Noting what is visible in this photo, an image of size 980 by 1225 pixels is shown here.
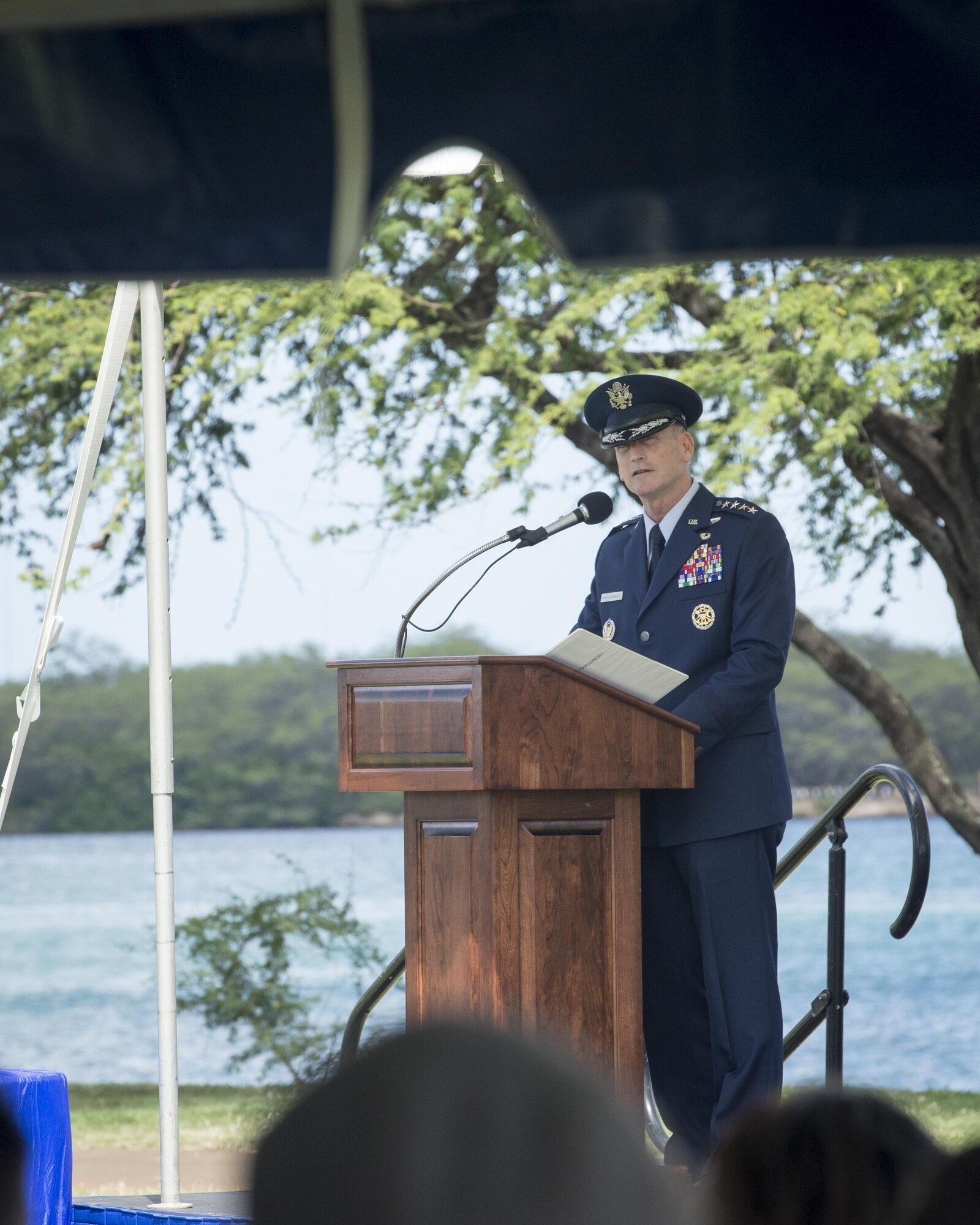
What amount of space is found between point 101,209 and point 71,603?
331 inches

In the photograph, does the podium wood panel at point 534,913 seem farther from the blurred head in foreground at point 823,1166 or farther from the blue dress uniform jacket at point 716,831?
the blurred head in foreground at point 823,1166

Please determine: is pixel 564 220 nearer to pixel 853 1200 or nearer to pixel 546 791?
pixel 853 1200

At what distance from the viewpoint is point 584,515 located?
357 centimetres

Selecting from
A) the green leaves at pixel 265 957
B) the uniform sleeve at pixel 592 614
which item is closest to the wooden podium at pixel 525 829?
the uniform sleeve at pixel 592 614

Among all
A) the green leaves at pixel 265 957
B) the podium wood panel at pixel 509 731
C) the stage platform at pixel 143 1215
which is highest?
the podium wood panel at pixel 509 731

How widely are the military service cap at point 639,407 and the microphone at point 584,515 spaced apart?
15cm

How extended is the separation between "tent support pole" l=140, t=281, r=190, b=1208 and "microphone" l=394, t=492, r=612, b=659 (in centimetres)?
60

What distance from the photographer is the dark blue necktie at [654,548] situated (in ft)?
12.3

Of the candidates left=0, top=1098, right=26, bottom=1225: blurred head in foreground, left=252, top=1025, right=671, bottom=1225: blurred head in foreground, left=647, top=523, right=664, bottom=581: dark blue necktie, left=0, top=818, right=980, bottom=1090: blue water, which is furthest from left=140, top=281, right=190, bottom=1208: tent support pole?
left=0, top=818, right=980, bottom=1090: blue water

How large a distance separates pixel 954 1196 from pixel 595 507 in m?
2.83

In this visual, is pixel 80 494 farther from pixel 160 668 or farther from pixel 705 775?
pixel 705 775

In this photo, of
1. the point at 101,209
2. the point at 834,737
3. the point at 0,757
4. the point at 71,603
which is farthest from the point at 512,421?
the point at 834,737

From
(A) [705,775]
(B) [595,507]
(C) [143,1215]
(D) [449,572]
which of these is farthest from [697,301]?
(C) [143,1215]

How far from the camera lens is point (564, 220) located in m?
1.68
